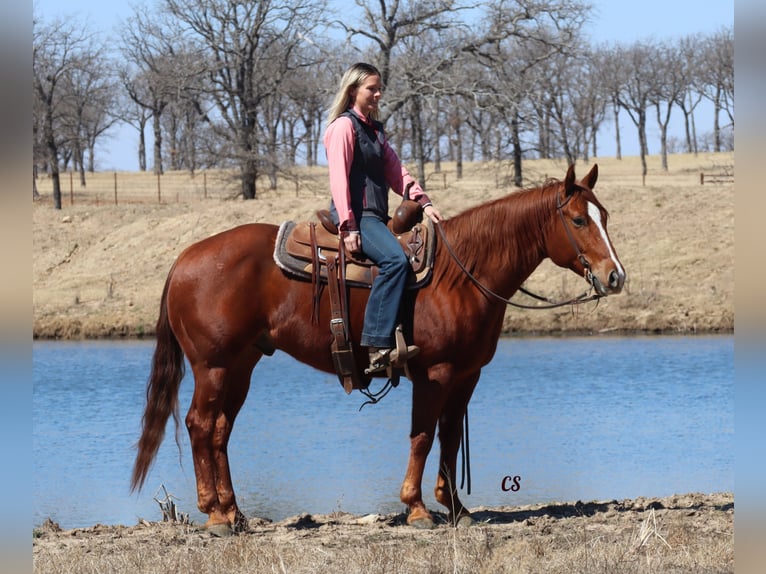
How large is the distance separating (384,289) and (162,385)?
190cm

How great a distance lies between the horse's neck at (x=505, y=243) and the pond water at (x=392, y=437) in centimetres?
171

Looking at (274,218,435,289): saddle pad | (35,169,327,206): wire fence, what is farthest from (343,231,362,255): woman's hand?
(35,169,327,206): wire fence

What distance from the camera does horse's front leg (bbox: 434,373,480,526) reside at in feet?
23.9

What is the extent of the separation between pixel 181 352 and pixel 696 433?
7291 millimetres

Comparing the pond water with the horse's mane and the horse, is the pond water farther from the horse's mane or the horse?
the horse's mane

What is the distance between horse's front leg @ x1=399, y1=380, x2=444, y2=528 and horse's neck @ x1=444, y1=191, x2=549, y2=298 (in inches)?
31.1

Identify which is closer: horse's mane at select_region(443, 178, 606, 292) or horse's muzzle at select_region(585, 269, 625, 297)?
horse's muzzle at select_region(585, 269, 625, 297)

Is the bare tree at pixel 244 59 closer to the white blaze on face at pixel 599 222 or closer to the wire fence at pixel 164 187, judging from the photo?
the wire fence at pixel 164 187

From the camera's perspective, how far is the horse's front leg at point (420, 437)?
22.8 feet

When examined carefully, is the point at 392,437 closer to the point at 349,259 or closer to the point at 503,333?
the point at 349,259

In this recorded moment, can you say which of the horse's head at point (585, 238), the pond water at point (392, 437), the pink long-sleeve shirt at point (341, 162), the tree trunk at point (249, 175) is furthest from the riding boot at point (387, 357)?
the tree trunk at point (249, 175)
